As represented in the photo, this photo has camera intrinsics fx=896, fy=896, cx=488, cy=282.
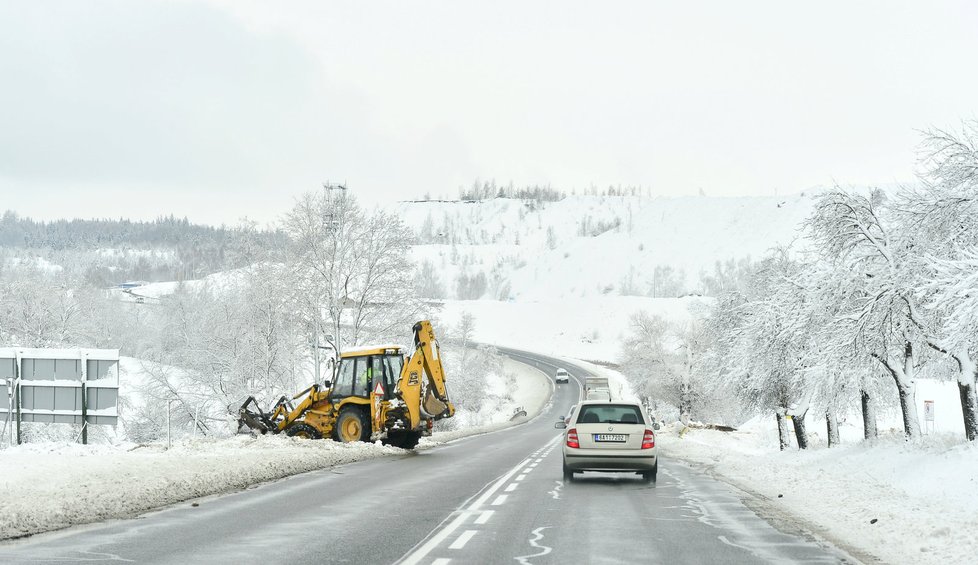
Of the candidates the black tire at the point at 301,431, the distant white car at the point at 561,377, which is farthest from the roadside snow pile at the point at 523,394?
the black tire at the point at 301,431

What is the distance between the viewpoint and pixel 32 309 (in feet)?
217

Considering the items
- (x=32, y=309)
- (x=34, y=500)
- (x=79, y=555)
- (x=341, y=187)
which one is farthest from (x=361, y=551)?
(x=32, y=309)

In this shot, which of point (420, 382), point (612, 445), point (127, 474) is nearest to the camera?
point (127, 474)

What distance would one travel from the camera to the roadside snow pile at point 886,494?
1020cm

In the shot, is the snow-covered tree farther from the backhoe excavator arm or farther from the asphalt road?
the asphalt road

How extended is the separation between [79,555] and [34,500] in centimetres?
380

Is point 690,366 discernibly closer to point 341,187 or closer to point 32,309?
point 341,187

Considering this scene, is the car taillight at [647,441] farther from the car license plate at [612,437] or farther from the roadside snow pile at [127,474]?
the roadside snow pile at [127,474]

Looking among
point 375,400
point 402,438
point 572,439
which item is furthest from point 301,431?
point 572,439

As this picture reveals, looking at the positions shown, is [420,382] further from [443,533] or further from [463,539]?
[463,539]

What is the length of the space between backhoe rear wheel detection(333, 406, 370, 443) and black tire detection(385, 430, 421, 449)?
1.02 m

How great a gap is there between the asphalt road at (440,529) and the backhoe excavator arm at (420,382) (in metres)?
9.18

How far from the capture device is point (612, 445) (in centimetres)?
1769

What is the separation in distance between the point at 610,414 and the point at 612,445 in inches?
30.4
